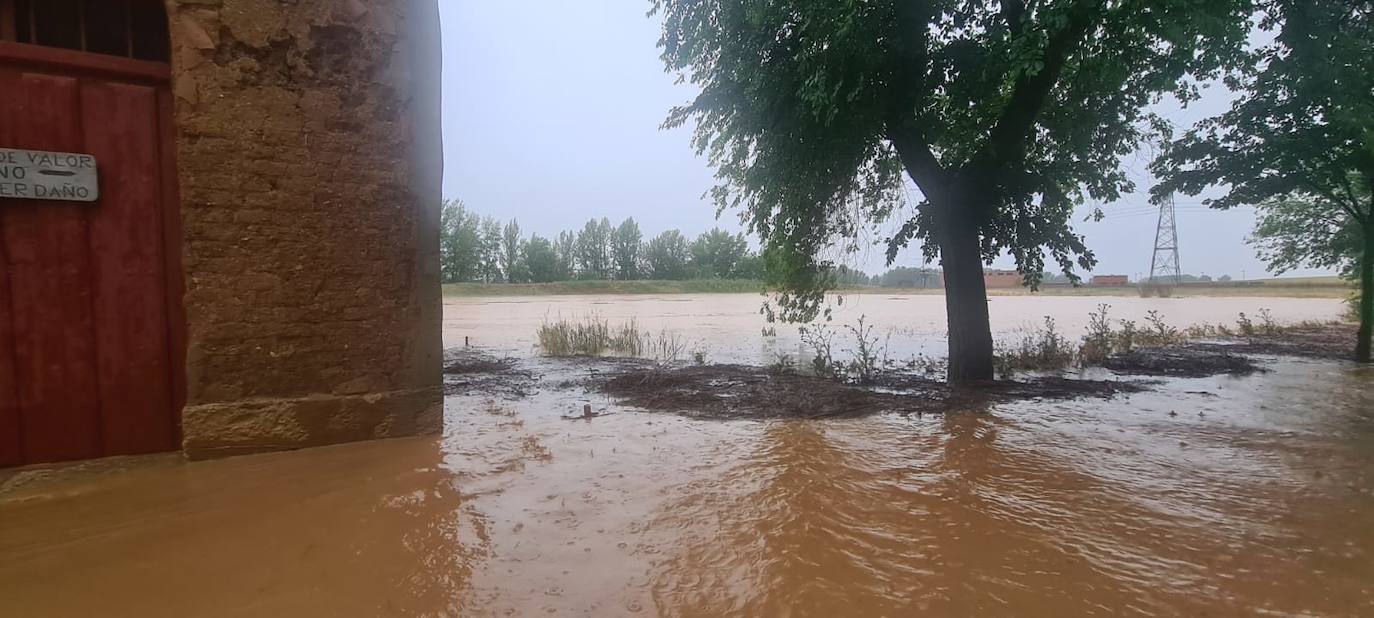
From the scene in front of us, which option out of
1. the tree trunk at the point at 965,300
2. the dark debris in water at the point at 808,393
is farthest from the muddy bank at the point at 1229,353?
the tree trunk at the point at 965,300

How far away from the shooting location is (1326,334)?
15195 millimetres

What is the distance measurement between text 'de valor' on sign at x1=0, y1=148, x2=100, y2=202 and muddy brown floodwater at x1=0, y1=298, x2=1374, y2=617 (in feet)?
5.26

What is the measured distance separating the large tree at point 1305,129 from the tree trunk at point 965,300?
12.3ft

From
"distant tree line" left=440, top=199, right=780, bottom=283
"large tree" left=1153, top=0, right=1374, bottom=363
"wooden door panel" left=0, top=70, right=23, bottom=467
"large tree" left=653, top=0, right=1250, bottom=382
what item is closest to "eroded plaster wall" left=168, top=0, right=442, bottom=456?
"wooden door panel" left=0, top=70, right=23, bottom=467

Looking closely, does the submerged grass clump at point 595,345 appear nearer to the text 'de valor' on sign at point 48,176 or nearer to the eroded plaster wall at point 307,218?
the eroded plaster wall at point 307,218

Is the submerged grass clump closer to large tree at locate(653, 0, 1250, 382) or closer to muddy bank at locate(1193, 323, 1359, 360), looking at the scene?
large tree at locate(653, 0, 1250, 382)

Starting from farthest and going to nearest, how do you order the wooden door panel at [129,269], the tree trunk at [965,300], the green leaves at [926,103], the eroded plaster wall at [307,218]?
the tree trunk at [965,300]
the green leaves at [926,103]
the eroded plaster wall at [307,218]
the wooden door panel at [129,269]

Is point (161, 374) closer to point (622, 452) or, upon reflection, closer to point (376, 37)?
point (376, 37)

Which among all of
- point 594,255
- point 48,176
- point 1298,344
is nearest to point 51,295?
point 48,176

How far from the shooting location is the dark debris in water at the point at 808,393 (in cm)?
630

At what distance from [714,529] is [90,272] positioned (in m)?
4.02

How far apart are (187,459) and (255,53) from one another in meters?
2.65

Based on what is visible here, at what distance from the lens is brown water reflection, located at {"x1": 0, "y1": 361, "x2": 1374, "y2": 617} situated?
238 centimetres

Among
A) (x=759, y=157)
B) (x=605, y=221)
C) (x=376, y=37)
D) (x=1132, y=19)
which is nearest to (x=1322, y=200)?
(x=1132, y=19)
